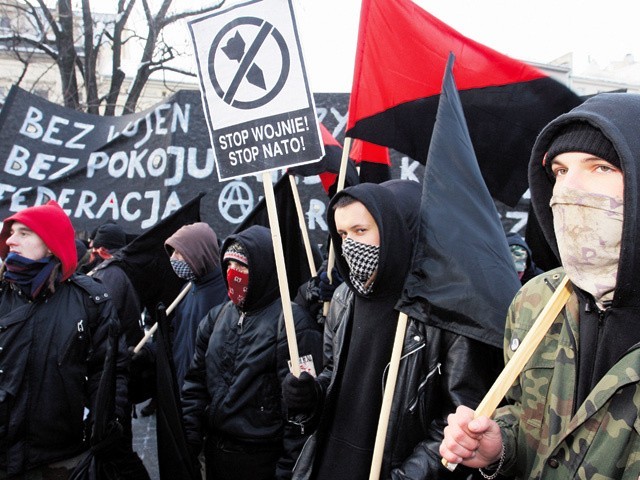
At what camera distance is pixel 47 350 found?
2926 mm

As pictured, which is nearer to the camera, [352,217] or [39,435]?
[352,217]

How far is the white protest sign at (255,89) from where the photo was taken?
2420mm

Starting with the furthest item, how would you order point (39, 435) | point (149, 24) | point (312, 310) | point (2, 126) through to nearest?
point (149, 24) → point (2, 126) → point (312, 310) → point (39, 435)

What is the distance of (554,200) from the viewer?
5.08 feet

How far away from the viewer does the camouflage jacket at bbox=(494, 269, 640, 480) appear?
1329 millimetres

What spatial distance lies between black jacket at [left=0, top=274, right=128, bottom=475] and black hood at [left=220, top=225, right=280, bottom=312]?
0.76 metres

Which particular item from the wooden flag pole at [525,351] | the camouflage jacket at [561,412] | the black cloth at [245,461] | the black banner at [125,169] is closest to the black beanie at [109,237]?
the black banner at [125,169]

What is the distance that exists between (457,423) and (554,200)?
0.63 m

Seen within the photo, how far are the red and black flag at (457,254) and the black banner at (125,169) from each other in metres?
3.06

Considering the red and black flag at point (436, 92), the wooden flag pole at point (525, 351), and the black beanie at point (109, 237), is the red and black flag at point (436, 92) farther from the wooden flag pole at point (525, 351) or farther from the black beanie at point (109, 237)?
the black beanie at point (109, 237)

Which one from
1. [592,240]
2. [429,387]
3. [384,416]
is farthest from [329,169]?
[592,240]

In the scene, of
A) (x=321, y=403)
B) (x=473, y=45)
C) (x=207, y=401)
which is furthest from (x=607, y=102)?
(x=207, y=401)

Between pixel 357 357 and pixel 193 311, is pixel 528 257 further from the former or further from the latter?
pixel 357 357

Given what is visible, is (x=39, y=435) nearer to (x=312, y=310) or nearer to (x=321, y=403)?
(x=321, y=403)
